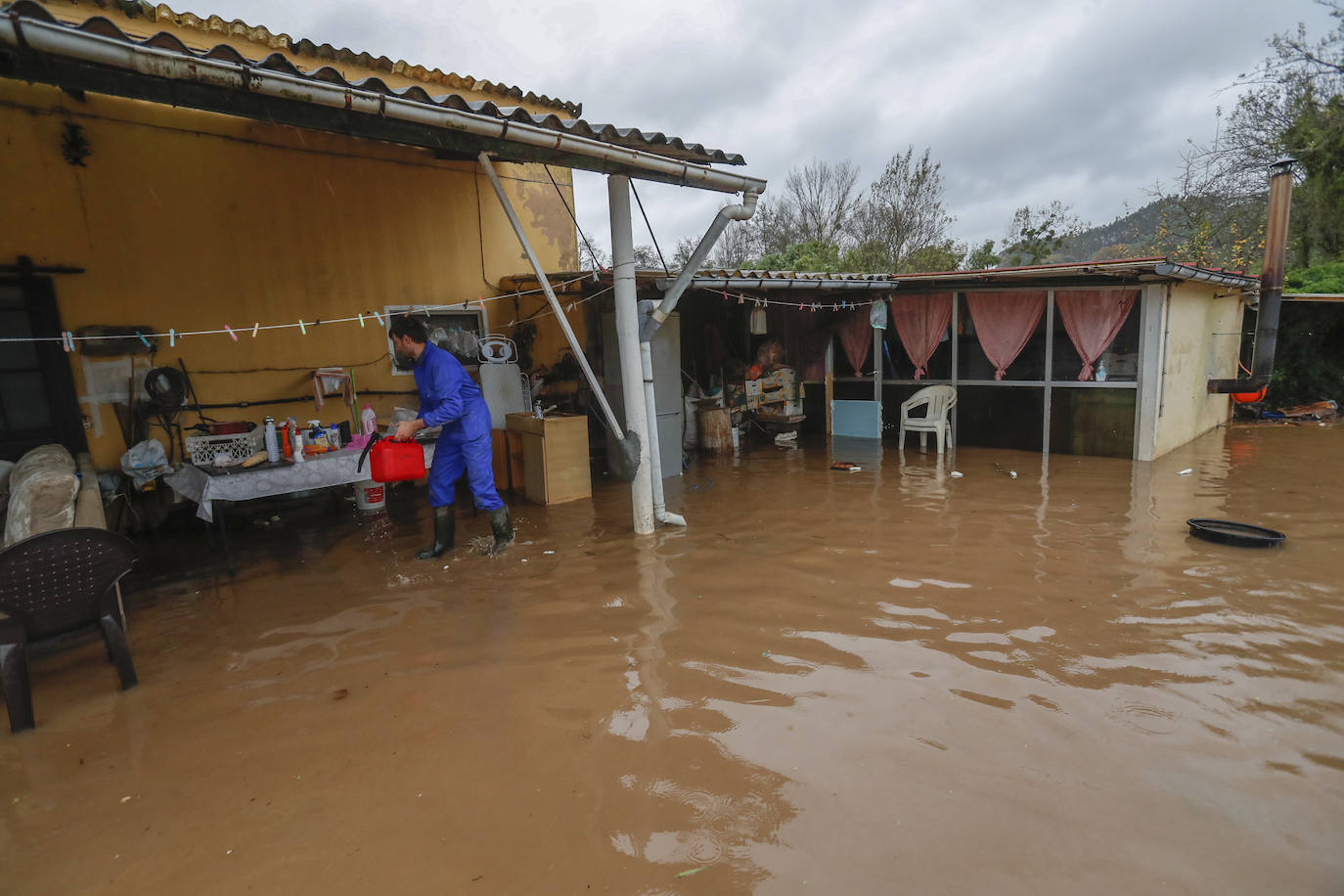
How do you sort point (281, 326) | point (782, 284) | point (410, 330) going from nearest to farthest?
point (410, 330)
point (281, 326)
point (782, 284)

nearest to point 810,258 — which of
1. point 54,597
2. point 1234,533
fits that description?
point 1234,533

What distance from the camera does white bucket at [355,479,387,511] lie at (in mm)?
6930

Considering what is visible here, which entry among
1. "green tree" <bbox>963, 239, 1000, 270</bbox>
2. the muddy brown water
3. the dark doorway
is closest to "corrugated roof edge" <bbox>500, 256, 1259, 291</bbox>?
the muddy brown water

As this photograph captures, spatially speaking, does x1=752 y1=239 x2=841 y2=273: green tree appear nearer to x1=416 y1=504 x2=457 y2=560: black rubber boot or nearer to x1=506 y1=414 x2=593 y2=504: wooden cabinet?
x1=506 y1=414 x2=593 y2=504: wooden cabinet

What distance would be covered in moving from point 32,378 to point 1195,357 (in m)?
14.2

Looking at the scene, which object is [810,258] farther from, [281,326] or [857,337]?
[281,326]

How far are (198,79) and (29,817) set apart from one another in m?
3.31

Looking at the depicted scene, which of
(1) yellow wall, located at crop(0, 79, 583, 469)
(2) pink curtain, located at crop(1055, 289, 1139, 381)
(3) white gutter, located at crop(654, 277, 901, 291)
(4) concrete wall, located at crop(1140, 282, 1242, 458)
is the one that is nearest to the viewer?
(1) yellow wall, located at crop(0, 79, 583, 469)

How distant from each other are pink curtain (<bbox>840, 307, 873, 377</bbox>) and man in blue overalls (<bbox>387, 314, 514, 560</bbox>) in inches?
284

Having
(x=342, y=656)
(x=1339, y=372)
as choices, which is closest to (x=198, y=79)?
(x=342, y=656)

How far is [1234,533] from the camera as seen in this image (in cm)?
522

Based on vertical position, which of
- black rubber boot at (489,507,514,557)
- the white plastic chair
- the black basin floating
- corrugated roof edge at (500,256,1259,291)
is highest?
corrugated roof edge at (500,256,1259,291)

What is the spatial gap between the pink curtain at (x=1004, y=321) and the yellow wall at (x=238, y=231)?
671cm

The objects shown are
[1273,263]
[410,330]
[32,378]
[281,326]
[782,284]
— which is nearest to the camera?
[410,330]
